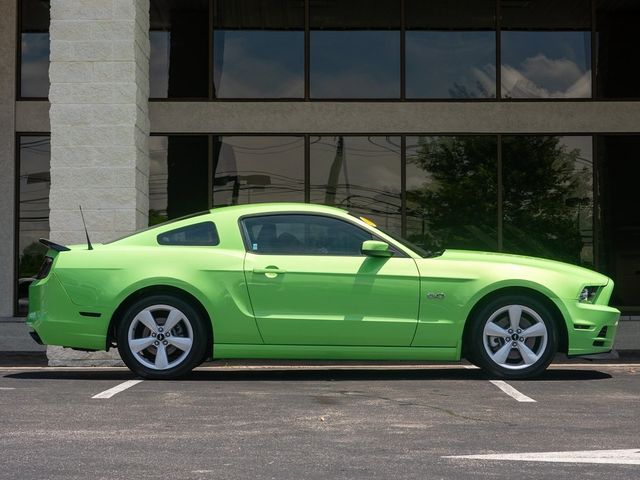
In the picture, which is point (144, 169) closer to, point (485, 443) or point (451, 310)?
point (451, 310)

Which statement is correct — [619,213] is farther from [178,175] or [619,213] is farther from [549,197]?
[178,175]

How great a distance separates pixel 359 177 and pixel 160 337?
6.48 m

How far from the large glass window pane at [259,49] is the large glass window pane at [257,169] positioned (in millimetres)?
688

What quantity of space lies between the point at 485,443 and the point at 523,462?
0.58m

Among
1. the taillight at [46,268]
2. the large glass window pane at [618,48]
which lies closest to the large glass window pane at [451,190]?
the large glass window pane at [618,48]

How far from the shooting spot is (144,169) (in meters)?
13.2

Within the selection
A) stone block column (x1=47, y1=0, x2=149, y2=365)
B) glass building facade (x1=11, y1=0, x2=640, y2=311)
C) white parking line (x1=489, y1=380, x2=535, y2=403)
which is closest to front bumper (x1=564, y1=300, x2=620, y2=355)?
white parking line (x1=489, y1=380, x2=535, y2=403)

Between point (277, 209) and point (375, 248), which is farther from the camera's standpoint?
point (277, 209)

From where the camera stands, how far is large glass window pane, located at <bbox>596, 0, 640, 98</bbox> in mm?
15914

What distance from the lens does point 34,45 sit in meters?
15.9

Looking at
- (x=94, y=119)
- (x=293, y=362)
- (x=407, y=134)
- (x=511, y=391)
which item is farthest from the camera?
(x=407, y=134)

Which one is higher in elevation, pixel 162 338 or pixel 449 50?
pixel 449 50

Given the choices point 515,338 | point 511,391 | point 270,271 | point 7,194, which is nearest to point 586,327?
point 515,338

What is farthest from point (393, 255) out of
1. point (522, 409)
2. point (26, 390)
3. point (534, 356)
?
point (26, 390)
